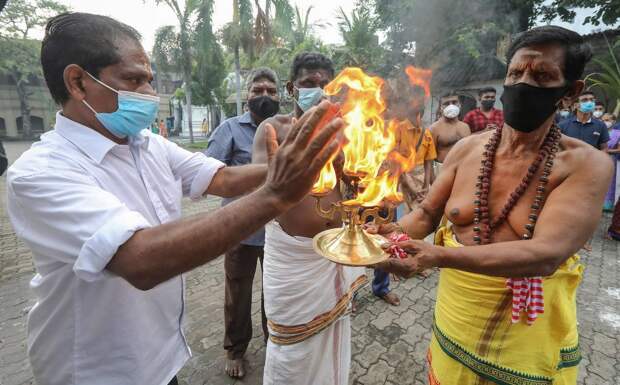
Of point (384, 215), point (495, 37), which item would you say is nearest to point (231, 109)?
point (495, 37)

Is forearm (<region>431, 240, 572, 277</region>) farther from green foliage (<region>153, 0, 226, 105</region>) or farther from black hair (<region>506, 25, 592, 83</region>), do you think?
green foliage (<region>153, 0, 226, 105</region>)

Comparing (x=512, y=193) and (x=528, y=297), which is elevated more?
(x=512, y=193)

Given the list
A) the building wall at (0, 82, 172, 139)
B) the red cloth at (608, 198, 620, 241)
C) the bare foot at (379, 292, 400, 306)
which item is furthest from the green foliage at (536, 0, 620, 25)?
the building wall at (0, 82, 172, 139)

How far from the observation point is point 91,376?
1609 millimetres

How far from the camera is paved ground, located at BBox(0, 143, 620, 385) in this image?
3.39 meters

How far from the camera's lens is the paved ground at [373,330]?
11.1ft

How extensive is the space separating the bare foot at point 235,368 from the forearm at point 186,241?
2.57m

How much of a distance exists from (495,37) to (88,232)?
14285mm

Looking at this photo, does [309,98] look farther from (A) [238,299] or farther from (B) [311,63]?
(A) [238,299]

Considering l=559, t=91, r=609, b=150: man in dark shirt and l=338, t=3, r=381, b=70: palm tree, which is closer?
l=559, t=91, r=609, b=150: man in dark shirt

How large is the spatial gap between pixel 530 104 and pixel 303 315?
211cm

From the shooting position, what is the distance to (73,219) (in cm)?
125

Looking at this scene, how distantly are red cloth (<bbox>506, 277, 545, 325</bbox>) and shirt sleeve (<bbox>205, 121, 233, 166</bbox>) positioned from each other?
10.2 ft

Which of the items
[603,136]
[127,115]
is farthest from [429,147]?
[127,115]
